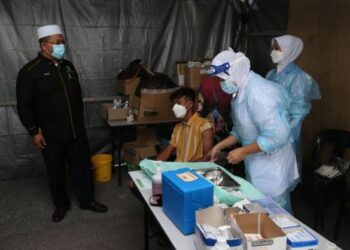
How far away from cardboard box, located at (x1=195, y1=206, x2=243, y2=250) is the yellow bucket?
101 inches

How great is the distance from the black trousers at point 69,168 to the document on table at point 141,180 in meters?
1.11

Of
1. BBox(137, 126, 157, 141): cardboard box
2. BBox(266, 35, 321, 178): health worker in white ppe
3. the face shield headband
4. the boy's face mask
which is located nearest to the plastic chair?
BBox(266, 35, 321, 178): health worker in white ppe

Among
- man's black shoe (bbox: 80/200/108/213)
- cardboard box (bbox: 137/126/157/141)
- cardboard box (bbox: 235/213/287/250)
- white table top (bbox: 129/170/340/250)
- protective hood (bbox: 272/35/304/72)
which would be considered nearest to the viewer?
cardboard box (bbox: 235/213/287/250)

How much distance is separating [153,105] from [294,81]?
56.2 inches

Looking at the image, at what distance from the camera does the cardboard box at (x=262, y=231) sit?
40.6 inches

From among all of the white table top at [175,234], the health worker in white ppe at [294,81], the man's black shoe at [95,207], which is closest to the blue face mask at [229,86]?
the white table top at [175,234]

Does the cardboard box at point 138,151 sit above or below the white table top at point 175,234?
below

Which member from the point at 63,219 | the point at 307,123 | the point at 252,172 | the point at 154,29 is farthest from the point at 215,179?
the point at 154,29

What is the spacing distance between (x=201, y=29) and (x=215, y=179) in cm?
290

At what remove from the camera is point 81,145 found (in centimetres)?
291

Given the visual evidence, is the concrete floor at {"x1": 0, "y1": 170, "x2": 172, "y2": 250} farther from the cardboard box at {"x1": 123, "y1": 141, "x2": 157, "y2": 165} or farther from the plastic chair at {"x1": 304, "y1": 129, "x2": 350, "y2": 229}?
the plastic chair at {"x1": 304, "y1": 129, "x2": 350, "y2": 229}

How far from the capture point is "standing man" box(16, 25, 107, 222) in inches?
103

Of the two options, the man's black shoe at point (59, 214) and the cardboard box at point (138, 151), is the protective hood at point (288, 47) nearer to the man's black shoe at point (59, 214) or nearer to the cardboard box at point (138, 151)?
the cardboard box at point (138, 151)

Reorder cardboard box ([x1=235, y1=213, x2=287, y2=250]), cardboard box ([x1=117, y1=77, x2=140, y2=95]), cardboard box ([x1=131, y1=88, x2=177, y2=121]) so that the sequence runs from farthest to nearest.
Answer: cardboard box ([x1=117, y1=77, x2=140, y2=95]) → cardboard box ([x1=131, y1=88, x2=177, y2=121]) → cardboard box ([x1=235, y1=213, x2=287, y2=250])
